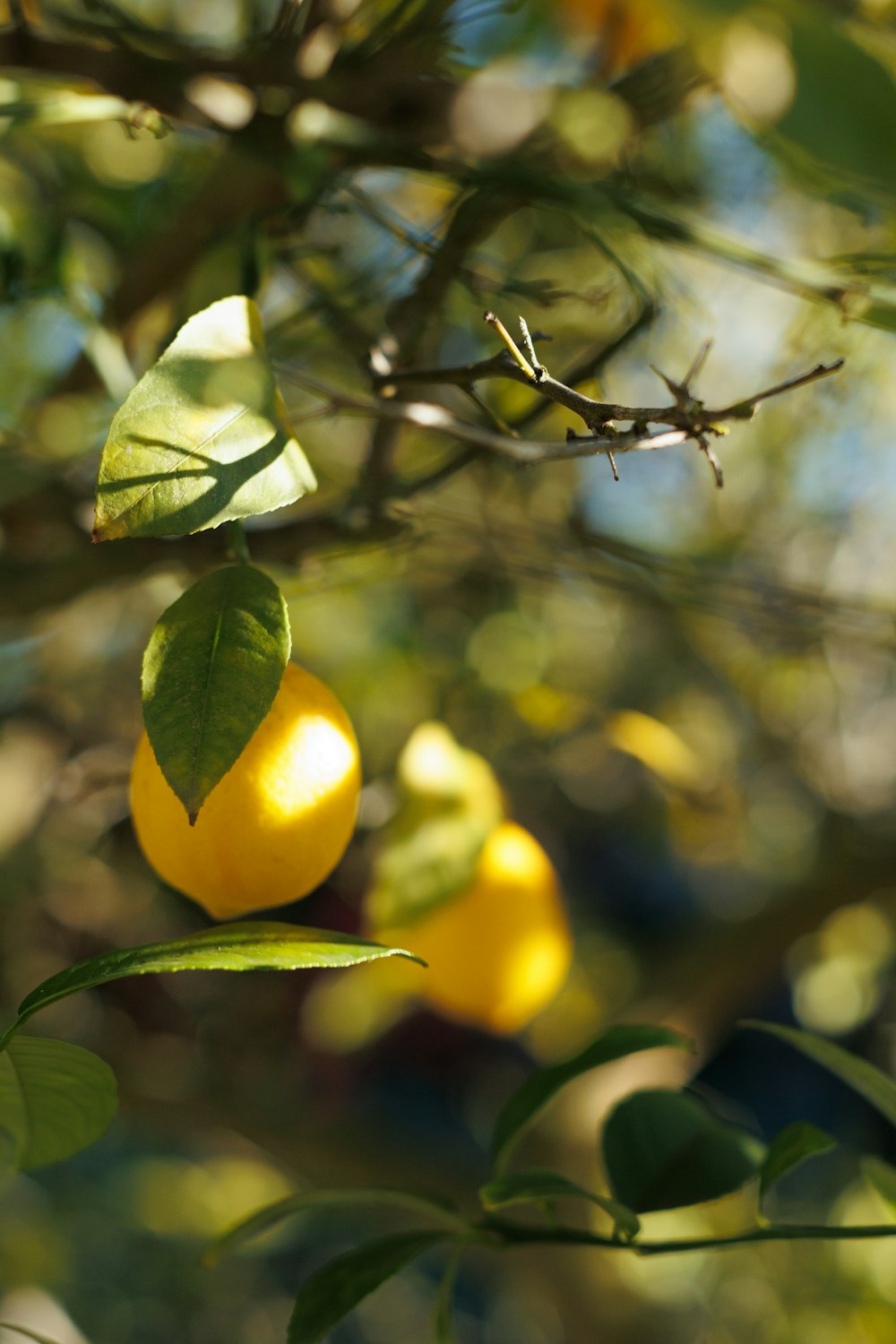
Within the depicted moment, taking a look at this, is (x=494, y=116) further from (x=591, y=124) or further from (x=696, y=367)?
(x=696, y=367)

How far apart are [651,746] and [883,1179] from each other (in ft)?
0.90

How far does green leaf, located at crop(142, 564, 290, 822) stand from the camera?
0.73ft

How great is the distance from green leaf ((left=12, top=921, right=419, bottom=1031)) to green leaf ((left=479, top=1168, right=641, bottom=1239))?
113mm

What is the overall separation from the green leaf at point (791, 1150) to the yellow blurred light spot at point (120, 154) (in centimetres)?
69

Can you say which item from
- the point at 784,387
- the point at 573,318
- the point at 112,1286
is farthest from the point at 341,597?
the point at 112,1286

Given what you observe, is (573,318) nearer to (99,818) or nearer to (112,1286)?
(99,818)

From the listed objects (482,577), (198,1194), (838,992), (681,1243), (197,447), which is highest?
(197,447)

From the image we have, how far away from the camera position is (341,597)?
35.4 inches

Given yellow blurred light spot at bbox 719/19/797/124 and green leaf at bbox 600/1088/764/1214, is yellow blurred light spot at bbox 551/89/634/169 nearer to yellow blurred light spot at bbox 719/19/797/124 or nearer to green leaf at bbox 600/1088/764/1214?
yellow blurred light spot at bbox 719/19/797/124

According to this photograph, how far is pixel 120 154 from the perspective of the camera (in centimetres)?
78

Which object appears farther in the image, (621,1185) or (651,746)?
(651,746)

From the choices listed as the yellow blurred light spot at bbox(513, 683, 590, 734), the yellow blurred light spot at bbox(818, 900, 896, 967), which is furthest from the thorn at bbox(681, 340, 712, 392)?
the yellow blurred light spot at bbox(818, 900, 896, 967)

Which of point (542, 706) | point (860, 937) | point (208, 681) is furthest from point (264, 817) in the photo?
point (860, 937)

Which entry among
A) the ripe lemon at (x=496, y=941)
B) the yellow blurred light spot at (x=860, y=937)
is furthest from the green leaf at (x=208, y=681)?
the yellow blurred light spot at (x=860, y=937)
